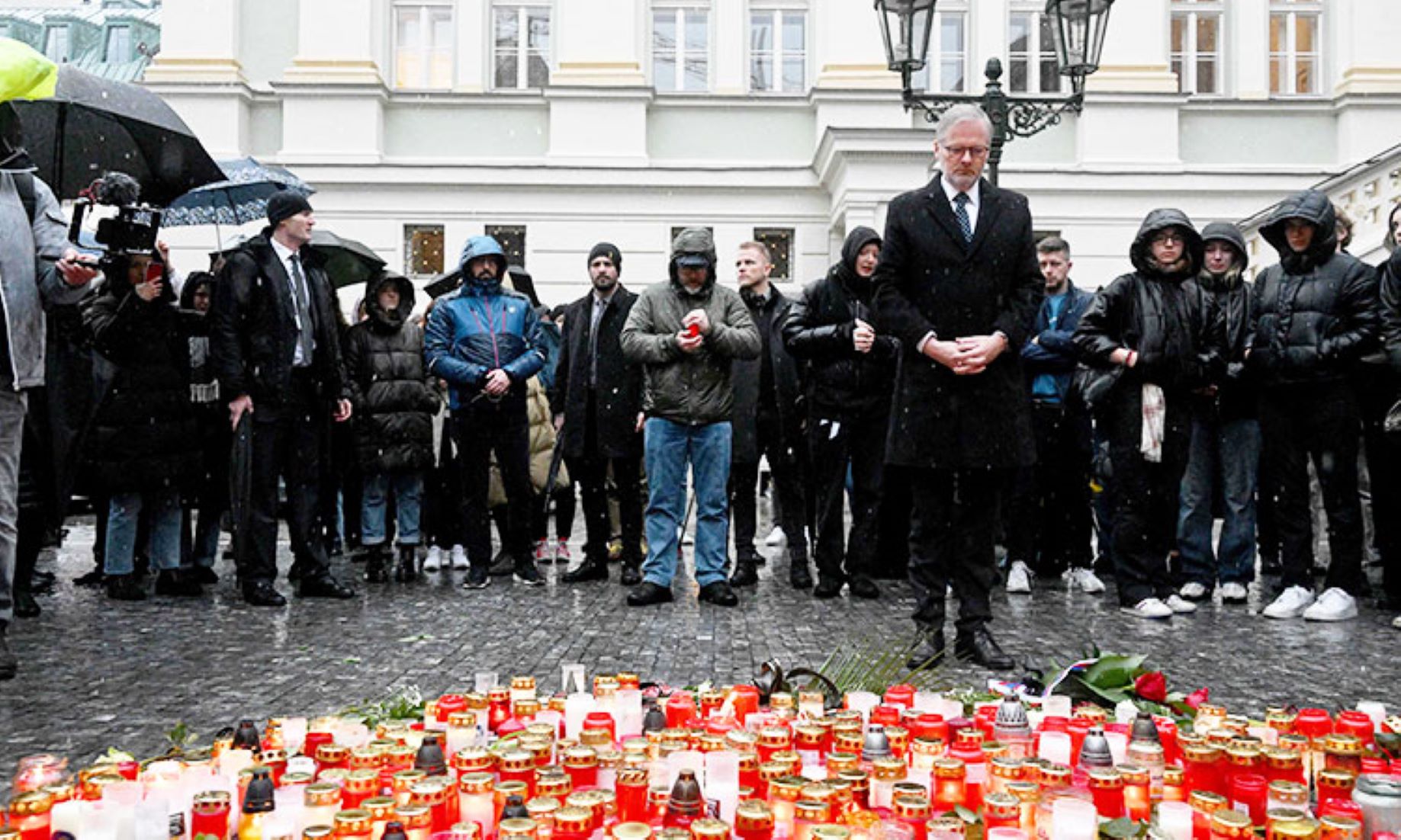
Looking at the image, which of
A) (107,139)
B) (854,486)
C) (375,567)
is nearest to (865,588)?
(854,486)

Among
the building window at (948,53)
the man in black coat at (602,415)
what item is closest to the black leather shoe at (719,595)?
the man in black coat at (602,415)

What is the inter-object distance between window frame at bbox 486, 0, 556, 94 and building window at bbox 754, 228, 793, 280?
391cm

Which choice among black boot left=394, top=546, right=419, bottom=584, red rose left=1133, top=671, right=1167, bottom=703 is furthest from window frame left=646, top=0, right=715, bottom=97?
red rose left=1133, top=671, right=1167, bottom=703

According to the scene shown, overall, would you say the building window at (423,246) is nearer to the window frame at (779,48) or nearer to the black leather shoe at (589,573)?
the window frame at (779,48)

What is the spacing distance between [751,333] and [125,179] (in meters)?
3.24

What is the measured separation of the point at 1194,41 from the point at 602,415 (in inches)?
591

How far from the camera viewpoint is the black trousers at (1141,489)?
684 centimetres

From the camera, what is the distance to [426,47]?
1919 centimetres

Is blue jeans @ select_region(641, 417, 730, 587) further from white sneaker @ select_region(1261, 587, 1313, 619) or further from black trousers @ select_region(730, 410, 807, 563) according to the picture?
white sneaker @ select_region(1261, 587, 1313, 619)

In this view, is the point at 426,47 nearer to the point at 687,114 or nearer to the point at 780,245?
the point at 687,114

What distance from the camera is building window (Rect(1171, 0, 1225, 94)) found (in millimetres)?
19297

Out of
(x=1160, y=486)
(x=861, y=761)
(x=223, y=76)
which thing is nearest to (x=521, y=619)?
(x=1160, y=486)

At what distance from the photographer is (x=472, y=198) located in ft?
61.9

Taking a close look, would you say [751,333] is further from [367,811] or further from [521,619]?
[367,811]
